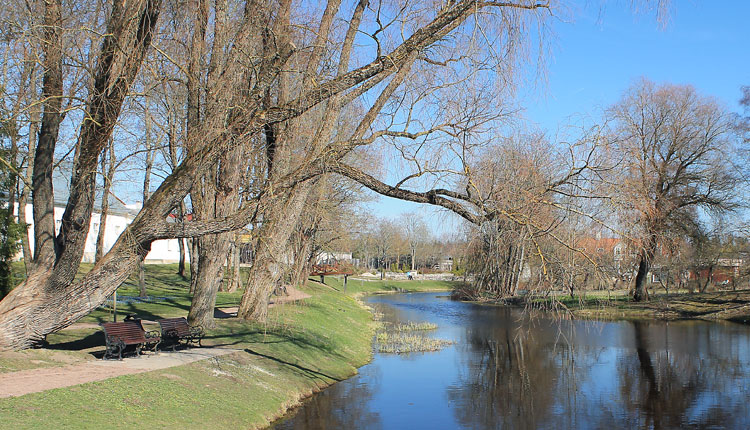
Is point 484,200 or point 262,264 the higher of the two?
point 484,200

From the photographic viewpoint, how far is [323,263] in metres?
43.4

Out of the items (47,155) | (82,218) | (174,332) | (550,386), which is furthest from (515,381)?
(47,155)

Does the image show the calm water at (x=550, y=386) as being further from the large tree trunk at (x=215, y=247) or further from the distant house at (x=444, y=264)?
the distant house at (x=444, y=264)

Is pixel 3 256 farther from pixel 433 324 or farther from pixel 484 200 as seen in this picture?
pixel 433 324

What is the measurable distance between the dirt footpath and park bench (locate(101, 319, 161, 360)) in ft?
0.84

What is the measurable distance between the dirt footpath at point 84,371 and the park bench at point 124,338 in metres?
0.26

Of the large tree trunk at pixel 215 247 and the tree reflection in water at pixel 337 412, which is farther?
the large tree trunk at pixel 215 247

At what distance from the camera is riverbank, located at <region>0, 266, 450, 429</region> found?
779 centimetres

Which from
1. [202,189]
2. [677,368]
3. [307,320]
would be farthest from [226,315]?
[677,368]

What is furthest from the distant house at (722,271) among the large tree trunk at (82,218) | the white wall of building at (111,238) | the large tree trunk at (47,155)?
the large tree trunk at (47,155)

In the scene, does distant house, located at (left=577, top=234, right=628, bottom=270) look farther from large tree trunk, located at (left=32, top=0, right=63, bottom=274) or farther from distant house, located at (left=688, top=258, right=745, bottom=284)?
distant house, located at (left=688, top=258, right=745, bottom=284)

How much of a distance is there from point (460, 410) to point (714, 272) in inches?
1206

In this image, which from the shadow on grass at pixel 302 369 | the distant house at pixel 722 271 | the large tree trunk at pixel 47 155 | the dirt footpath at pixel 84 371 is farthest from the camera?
the distant house at pixel 722 271

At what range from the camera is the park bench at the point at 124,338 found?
10828 mm
